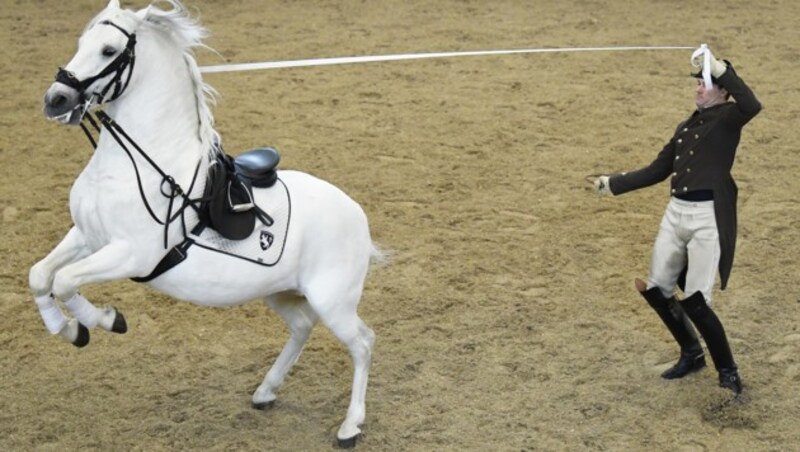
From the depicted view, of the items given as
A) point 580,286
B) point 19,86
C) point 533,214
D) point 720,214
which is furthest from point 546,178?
point 19,86

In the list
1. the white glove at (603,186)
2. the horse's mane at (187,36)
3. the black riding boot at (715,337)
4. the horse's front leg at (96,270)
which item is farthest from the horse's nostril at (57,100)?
the black riding boot at (715,337)

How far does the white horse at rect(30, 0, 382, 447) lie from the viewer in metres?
5.14

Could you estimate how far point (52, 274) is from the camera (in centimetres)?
537

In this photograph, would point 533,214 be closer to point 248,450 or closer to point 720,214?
point 720,214

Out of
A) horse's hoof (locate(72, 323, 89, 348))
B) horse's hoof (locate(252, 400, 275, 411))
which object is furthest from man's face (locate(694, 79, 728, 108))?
horse's hoof (locate(72, 323, 89, 348))

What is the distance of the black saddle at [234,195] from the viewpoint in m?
5.42

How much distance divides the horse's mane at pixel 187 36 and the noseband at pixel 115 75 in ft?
0.55

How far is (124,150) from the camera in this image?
5289mm

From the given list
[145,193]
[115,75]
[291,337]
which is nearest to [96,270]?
[145,193]

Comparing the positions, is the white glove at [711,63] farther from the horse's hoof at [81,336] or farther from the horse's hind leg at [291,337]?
the horse's hoof at [81,336]

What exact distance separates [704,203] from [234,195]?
2.40m

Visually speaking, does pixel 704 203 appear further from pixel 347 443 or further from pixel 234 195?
pixel 234 195

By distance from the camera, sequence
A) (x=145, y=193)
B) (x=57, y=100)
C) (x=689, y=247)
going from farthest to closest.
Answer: (x=689, y=247) → (x=145, y=193) → (x=57, y=100)

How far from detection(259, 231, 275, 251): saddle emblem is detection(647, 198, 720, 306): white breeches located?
83.0 inches
